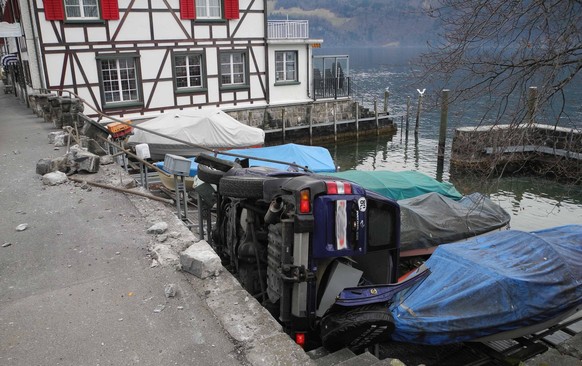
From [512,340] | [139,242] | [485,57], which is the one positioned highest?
[485,57]

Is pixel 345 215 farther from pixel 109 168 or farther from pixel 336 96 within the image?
pixel 336 96

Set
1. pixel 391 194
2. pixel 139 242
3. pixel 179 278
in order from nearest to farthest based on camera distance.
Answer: pixel 179 278, pixel 139 242, pixel 391 194

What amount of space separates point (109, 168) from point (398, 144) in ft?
76.6

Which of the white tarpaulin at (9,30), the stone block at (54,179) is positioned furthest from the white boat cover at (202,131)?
the stone block at (54,179)

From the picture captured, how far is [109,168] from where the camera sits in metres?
10.0

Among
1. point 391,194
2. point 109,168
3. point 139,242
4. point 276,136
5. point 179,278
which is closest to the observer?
point 179,278

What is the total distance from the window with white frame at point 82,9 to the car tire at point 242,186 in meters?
18.3

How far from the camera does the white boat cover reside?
1847 cm

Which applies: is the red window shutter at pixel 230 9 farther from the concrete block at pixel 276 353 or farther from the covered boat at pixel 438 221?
the concrete block at pixel 276 353

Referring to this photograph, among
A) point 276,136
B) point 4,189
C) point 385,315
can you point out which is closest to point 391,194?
point 385,315

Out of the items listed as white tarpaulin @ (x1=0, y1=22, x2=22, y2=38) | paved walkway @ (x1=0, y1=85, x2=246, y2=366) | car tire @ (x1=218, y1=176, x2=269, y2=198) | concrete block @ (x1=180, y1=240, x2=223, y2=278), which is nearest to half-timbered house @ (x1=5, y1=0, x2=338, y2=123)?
white tarpaulin @ (x1=0, y1=22, x2=22, y2=38)

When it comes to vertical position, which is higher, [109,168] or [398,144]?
[109,168]

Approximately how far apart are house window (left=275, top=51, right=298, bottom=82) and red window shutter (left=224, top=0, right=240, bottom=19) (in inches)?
137

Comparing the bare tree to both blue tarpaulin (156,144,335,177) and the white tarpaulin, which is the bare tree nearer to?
blue tarpaulin (156,144,335,177)
